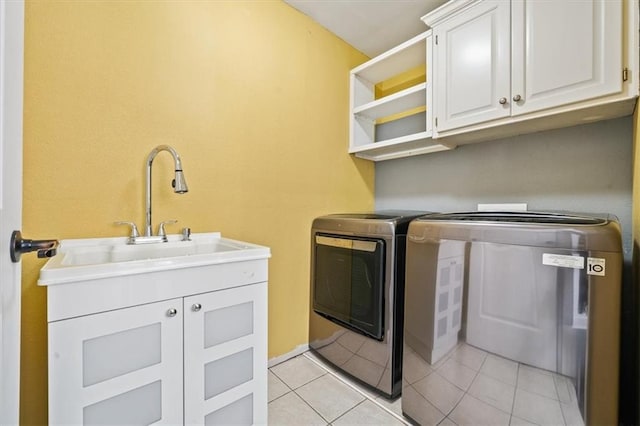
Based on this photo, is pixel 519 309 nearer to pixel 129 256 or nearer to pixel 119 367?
pixel 119 367

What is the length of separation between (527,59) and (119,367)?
Answer: 2175mm

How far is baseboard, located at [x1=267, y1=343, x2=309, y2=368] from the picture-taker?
1.88 m

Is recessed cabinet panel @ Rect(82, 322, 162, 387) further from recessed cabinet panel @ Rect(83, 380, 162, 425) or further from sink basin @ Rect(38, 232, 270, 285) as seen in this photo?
sink basin @ Rect(38, 232, 270, 285)

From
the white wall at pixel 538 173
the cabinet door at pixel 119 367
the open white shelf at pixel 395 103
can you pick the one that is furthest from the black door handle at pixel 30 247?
the white wall at pixel 538 173

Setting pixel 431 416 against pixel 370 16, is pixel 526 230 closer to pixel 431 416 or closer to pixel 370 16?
pixel 431 416

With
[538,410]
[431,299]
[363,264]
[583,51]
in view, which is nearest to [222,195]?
[363,264]

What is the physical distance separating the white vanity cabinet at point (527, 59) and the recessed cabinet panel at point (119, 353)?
Answer: 183 centimetres

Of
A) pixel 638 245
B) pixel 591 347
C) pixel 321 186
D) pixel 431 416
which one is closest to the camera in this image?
pixel 591 347

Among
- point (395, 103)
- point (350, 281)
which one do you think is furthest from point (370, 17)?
point (350, 281)

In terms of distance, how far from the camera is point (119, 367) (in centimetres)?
90

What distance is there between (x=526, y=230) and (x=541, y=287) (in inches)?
8.5

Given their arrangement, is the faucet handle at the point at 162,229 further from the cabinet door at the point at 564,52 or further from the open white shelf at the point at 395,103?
the cabinet door at the point at 564,52

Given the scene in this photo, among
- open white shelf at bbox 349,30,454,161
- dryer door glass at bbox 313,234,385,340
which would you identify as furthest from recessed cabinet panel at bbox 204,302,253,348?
open white shelf at bbox 349,30,454,161

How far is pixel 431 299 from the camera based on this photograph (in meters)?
1.31
